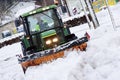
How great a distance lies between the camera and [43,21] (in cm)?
982

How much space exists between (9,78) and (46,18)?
2728mm

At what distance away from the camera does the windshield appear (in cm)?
980

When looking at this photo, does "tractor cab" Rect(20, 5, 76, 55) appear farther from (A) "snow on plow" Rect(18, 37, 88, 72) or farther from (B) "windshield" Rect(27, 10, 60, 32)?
(A) "snow on plow" Rect(18, 37, 88, 72)

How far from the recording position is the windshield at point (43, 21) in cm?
980

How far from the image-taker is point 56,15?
9914mm

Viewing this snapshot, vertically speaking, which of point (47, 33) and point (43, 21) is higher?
point (43, 21)

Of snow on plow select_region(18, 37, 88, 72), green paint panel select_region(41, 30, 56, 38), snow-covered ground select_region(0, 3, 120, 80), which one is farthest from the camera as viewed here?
green paint panel select_region(41, 30, 56, 38)

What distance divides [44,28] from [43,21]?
25 centimetres

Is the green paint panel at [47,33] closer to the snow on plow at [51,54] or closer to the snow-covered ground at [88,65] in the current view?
the snow on plow at [51,54]

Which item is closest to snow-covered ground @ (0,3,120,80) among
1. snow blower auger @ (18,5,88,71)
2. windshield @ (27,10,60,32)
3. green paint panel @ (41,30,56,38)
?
snow blower auger @ (18,5,88,71)

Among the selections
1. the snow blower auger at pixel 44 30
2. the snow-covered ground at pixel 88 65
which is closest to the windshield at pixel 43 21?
the snow blower auger at pixel 44 30

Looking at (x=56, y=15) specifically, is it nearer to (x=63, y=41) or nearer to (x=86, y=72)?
(x=63, y=41)

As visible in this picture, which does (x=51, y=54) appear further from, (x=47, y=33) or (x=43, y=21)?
(x=43, y=21)

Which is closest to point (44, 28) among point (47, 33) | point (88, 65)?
point (47, 33)
